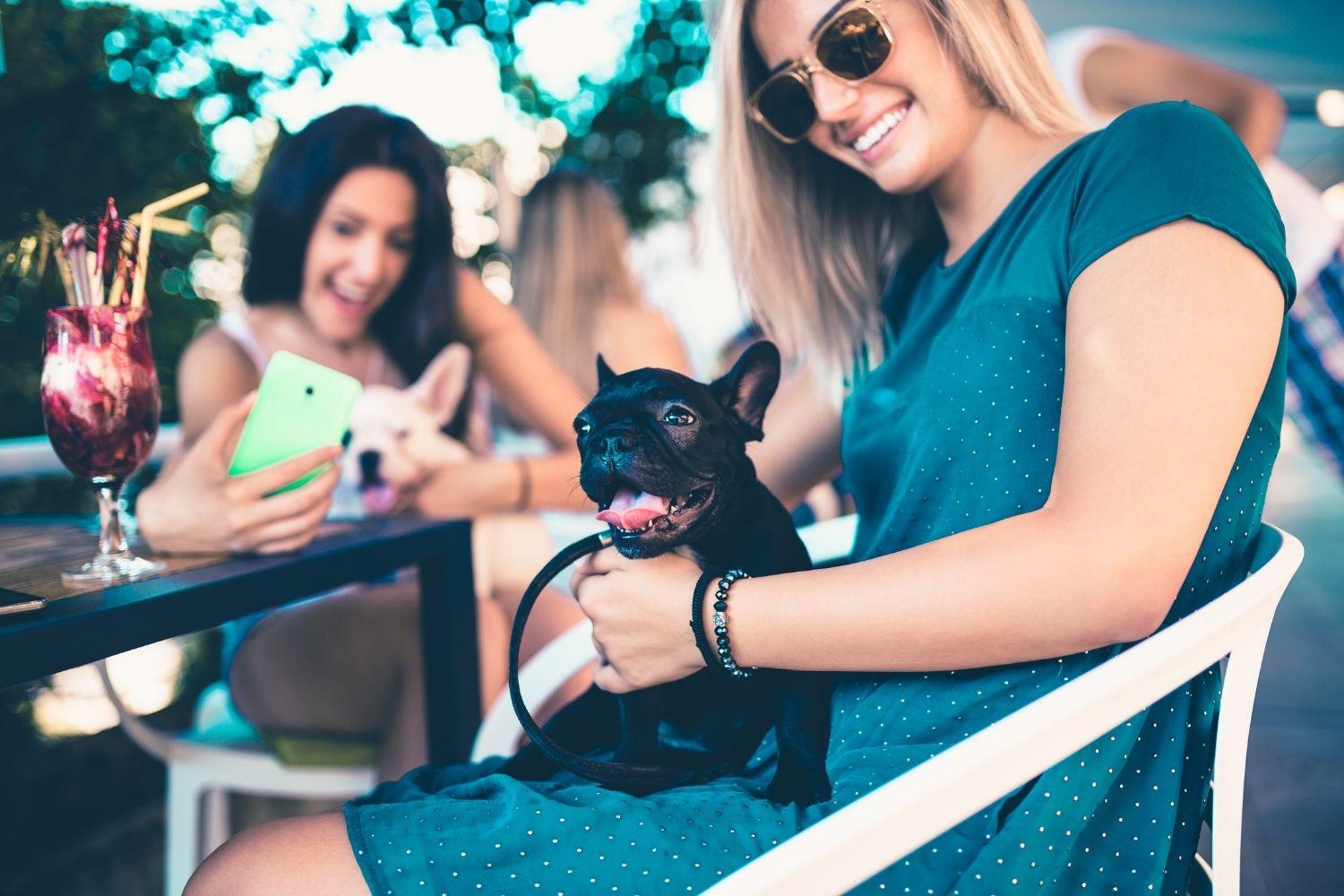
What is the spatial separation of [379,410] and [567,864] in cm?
134

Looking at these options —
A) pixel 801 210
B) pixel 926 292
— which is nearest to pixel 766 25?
pixel 801 210

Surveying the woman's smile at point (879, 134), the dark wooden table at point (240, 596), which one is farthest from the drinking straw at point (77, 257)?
the woman's smile at point (879, 134)

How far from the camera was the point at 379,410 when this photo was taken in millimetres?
1992

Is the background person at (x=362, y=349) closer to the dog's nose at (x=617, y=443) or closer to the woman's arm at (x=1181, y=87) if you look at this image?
the dog's nose at (x=617, y=443)

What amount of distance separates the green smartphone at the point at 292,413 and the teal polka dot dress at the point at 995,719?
546 millimetres

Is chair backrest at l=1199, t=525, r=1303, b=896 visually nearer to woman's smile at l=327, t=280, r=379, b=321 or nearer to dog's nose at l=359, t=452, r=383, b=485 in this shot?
dog's nose at l=359, t=452, r=383, b=485

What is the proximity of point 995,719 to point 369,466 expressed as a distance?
1403 mm

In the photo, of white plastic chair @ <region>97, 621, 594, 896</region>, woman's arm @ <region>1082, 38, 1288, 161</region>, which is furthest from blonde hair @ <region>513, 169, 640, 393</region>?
white plastic chair @ <region>97, 621, 594, 896</region>

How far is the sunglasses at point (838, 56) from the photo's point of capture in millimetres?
1153

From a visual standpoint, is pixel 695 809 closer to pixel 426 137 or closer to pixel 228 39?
pixel 426 137

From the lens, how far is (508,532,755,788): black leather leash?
37.4 inches

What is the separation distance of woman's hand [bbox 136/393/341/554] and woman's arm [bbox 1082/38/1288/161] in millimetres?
2860

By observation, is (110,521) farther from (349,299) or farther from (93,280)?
(349,299)

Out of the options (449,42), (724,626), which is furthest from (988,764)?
(449,42)
